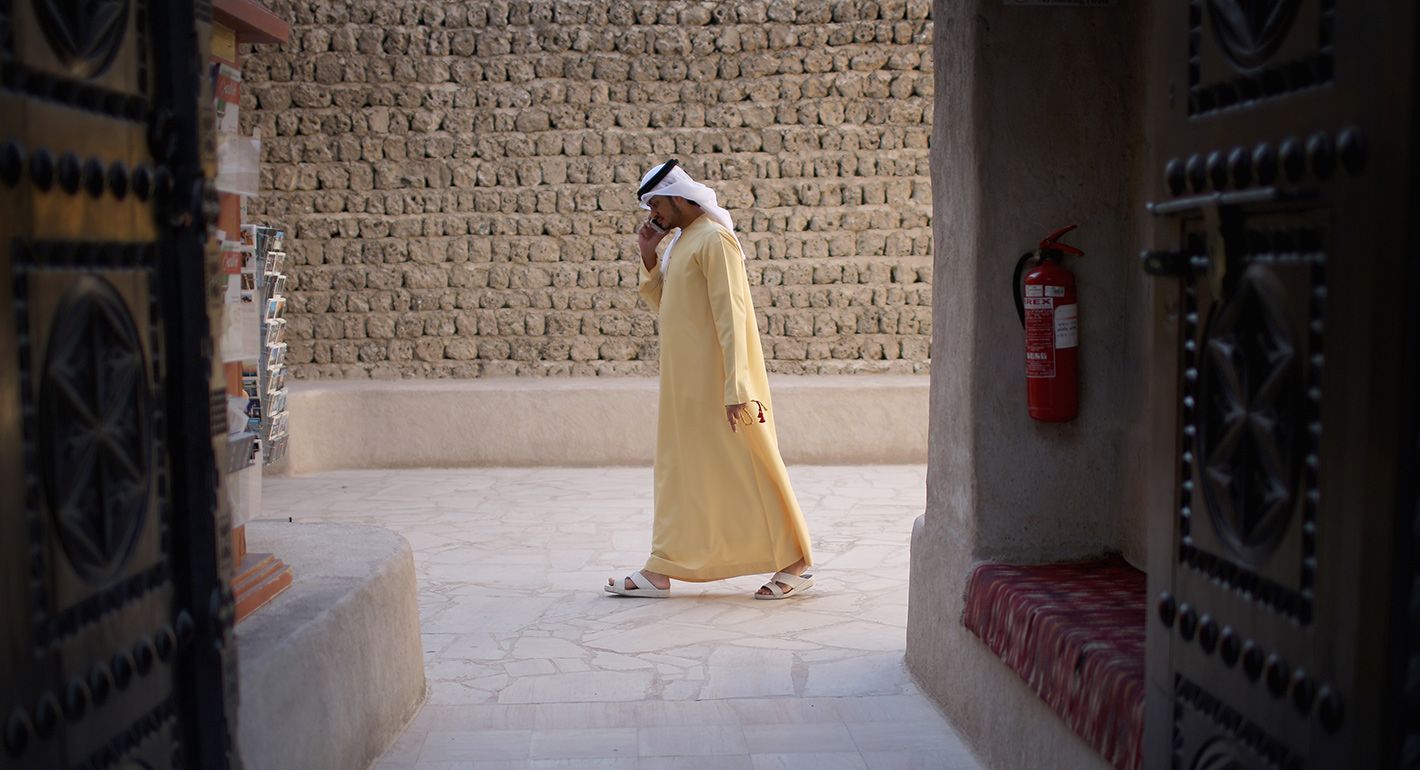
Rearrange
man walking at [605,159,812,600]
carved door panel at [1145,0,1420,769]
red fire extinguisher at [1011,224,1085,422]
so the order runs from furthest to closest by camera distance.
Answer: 1. man walking at [605,159,812,600]
2. red fire extinguisher at [1011,224,1085,422]
3. carved door panel at [1145,0,1420,769]

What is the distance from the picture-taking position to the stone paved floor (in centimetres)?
327

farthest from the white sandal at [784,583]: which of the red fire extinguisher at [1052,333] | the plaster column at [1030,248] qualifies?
the red fire extinguisher at [1052,333]

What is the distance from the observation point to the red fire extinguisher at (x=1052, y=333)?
3.14m

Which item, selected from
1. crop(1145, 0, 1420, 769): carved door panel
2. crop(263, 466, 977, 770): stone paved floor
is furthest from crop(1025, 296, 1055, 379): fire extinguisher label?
crop(1145, 0, 1420, 769): carved door panel

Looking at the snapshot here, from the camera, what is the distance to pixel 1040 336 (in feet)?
10.4

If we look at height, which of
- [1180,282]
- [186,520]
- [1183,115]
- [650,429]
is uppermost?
[1183,115]

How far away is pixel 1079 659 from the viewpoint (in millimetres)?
2426

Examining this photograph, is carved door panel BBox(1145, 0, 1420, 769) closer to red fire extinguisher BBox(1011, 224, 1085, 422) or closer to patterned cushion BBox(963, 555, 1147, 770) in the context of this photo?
patterned cushion BBox(963, 555, 1147, 770)

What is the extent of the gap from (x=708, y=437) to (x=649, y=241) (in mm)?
782

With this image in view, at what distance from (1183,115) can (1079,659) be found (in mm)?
1091

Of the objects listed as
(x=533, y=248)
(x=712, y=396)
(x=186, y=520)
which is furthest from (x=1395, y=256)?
(x=533, y=248)

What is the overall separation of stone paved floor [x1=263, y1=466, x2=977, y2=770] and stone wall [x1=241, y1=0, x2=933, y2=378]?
3385mm

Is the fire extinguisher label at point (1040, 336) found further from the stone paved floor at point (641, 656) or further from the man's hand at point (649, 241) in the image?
the man's hand at point (649, 241)

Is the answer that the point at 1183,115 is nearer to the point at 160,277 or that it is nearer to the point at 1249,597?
the point at 1249,597
